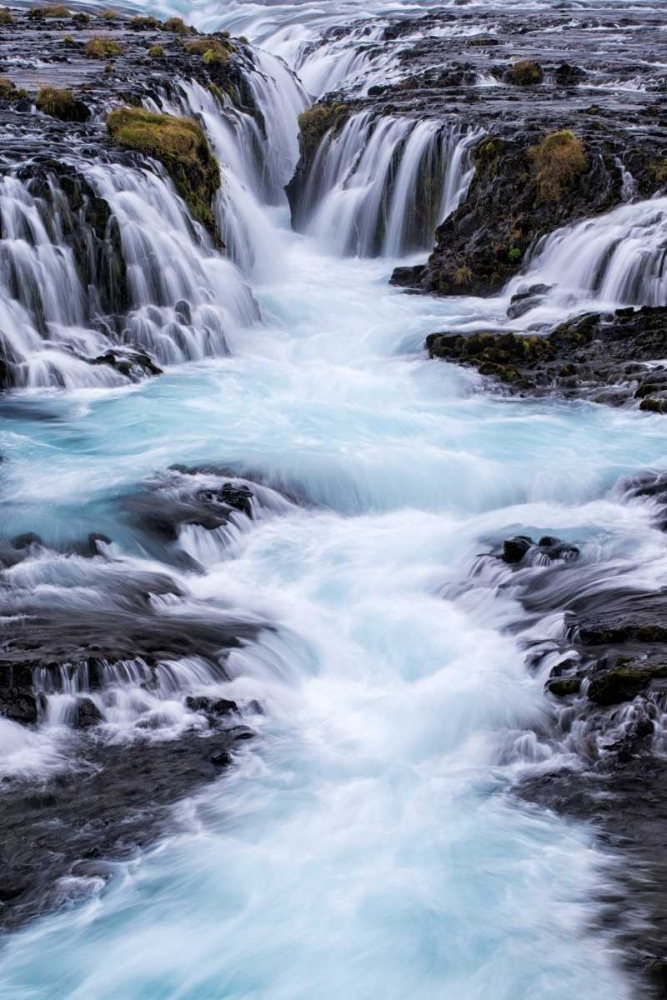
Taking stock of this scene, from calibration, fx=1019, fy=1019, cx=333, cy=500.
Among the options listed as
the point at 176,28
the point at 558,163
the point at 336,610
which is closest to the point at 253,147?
the point at 558,163

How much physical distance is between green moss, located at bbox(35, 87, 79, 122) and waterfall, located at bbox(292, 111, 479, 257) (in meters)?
5.71

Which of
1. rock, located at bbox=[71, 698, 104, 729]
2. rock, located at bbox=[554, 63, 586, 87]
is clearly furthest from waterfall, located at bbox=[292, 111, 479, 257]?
rock, located at bbox=[71, 698, 104, 729]

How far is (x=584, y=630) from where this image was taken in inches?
323

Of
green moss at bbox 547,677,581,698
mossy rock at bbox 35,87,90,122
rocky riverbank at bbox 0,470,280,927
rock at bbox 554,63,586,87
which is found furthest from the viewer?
rock at bbox 554,63,586,87

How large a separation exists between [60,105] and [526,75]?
12367mm

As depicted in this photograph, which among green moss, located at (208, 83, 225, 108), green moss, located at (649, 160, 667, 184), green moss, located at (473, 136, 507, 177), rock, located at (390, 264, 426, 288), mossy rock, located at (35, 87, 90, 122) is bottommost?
rock, located at (390, 264, 426, 288)

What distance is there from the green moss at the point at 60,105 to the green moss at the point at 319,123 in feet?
21.1

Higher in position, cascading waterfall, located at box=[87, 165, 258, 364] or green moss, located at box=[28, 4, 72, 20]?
green moss, located at box=[28, 4, 72, 20]

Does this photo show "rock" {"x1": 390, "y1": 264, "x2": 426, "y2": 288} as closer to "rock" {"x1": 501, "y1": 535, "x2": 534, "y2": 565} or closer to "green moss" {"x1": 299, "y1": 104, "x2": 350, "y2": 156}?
"green moss" {"x1": 299, "y1": 104, "x2": 350, "y2": 156}

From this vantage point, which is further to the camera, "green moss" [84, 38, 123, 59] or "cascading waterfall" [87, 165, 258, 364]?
"green moss" [84, 38, 123, 59]

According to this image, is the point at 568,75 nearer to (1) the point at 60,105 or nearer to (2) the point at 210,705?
(1) the point at 60,105

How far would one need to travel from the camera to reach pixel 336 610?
31.5ft

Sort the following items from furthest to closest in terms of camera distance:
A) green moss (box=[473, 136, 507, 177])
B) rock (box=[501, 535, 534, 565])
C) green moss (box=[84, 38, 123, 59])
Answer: green moss (box=[84, 38, 123, 59]) < green moss (box=[473, 136, 507, 177]) < rock (box=[501, 535, 534, 565])

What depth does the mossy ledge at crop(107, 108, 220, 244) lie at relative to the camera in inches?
705
